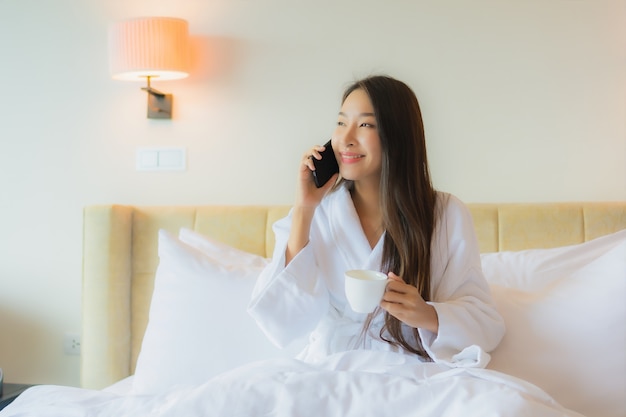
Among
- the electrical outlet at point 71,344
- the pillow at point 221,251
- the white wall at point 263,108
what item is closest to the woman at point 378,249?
the pillow at point 221,251

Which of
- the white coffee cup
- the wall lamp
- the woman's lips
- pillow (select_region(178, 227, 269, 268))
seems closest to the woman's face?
the woman's lips

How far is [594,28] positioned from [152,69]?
1385mm

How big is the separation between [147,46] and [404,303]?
1.28m

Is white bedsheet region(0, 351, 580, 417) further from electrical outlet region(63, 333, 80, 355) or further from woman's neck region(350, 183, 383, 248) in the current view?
electrical outlet region(63, 333, 80, 355)

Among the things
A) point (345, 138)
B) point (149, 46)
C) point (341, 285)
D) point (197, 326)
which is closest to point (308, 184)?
point (345, 138)

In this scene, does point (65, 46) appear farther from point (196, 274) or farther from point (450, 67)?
point (450, 67)

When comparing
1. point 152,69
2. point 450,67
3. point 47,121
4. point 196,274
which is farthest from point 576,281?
point 47,121

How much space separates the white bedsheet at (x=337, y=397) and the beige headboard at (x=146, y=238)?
730 mm

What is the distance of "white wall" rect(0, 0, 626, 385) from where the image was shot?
2363 mm

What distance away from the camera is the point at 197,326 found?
2066mm

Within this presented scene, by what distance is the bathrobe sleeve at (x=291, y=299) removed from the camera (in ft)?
6.10

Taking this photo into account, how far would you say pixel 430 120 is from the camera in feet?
7.95

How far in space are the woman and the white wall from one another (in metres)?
0.59

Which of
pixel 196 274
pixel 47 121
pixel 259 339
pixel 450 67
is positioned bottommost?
pixel 259 339
